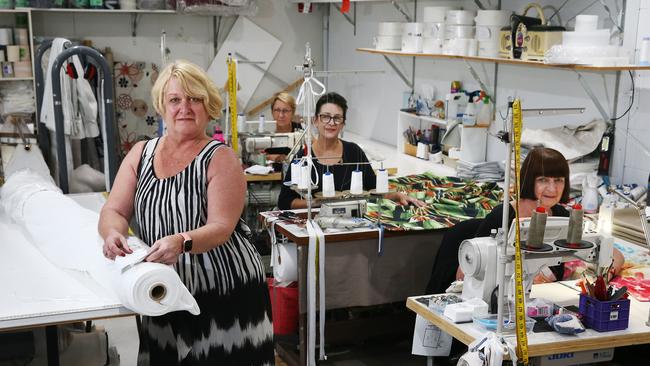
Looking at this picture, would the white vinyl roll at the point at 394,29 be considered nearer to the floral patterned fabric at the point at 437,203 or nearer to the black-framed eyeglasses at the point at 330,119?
the floral patterned fabric at the point at 437,203

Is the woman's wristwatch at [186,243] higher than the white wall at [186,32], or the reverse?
the white wall at [186,32]

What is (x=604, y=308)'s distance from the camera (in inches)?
97.2

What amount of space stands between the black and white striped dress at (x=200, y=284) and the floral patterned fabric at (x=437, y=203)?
1297mm

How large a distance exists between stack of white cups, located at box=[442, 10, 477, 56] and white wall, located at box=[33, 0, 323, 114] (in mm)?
3193

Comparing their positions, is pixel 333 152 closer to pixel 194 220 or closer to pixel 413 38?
pixel 413 38

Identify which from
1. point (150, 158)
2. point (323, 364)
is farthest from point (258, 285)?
point (323, 364)

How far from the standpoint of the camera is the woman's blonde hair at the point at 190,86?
2.43 m

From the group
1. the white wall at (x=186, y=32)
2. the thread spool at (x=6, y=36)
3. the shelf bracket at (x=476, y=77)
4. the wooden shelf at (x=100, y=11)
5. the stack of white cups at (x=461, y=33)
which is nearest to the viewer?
the stack of white cups at (x=461, y=33)

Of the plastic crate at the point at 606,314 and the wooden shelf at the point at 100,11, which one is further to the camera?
the wooden shelf at the point at 100,11

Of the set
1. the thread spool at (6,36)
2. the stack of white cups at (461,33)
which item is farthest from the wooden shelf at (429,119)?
the thread spool at (6,36)

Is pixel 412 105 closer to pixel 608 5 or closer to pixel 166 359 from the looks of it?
pixel 608 5

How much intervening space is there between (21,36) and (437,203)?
413 centimetres

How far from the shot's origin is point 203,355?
249 centimetres

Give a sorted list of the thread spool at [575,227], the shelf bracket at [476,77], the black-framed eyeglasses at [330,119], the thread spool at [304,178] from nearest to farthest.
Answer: the thread spool at [575,227], the thread spool at [304,178], the black-framed eyeglasses at [330,119], the shelf bracket at [476,77]
